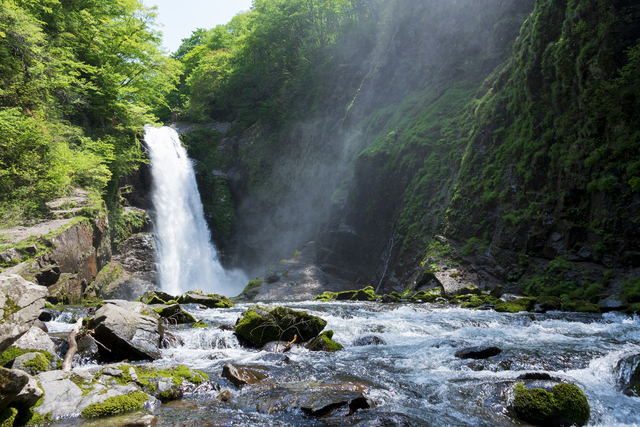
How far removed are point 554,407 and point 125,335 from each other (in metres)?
7.15

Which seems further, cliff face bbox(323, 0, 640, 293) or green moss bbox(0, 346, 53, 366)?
cliff face bbox(323, 0, 640, 293)

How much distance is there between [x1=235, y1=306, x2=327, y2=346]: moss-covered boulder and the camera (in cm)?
866

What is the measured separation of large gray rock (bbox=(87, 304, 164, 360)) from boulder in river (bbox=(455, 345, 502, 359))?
5.97 meters

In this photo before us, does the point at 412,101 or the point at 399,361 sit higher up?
the point at 412,101

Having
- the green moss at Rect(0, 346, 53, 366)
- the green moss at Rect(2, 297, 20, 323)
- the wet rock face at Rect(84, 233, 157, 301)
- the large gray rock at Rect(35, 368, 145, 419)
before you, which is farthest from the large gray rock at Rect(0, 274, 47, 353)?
the wet rock face at Rect(84, 233, 157, 301)

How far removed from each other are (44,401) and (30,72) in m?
17.2

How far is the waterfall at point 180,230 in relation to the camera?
2711 cm

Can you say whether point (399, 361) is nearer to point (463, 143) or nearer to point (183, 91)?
point (463, 143)

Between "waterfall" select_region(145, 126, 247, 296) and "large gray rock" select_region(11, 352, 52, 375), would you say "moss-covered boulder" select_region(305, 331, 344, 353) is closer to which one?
"large gray rock" select_region(11, 352, 52, 375)

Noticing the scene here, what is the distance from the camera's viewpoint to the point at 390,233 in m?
22.4

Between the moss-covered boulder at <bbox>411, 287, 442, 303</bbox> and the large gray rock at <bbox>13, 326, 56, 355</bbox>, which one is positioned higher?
the large gray rock at <bbox>13, 326, 56, 355</bbox>

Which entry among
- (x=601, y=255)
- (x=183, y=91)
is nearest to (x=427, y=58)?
(x=601, y=255)

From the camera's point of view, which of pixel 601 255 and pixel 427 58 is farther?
pixel 427 58

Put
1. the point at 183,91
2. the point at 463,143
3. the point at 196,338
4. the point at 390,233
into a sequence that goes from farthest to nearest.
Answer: the point at 183,91 → the point at 390,233 → the point at 463,143 → the point at 196,338
